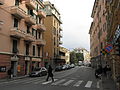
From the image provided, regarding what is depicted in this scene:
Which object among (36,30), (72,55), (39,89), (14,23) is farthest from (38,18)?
(72,55)

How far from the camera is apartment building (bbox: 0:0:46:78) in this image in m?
Result: 22.9

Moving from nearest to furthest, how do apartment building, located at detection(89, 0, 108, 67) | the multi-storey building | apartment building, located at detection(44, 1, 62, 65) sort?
the multi-storey building → apartment building, located at detection(89, 0, 108, 67) → apartment building, located at detection(44, 1, 62, 65)

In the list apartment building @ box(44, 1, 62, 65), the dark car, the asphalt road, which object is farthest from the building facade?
apartment building @ box(44, 1, 62, 65)

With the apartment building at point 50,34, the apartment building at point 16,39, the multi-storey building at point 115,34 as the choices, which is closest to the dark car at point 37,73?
the apartment building at point 16,39

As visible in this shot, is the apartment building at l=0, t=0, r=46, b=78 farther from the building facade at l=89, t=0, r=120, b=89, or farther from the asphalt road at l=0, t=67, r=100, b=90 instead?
the building facade at l=89, t=0, r=120, b=89

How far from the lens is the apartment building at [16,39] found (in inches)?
903

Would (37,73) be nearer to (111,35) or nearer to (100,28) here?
(111,35)

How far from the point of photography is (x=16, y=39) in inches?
1023

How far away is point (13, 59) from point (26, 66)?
535 centimetres

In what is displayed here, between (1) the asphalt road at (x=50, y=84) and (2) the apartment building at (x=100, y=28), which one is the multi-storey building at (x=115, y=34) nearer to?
(1) the asphalt road at (x=50, y=84)

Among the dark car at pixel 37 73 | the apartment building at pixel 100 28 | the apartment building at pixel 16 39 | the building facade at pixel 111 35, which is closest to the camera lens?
the building facade at pixel 111 35

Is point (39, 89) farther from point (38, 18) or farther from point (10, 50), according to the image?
point (38, 18)

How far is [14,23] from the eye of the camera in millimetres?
25859

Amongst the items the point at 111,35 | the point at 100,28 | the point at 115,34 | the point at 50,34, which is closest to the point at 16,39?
the point at 111,35
